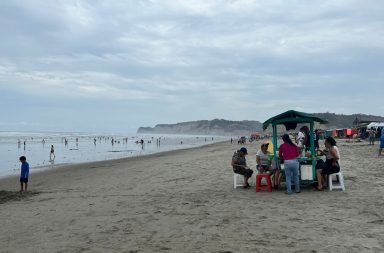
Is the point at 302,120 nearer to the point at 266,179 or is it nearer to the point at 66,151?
the point at 266,179

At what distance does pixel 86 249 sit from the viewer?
593cm

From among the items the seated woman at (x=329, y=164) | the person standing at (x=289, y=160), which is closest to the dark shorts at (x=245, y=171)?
the person standing at (x=289, y=160)

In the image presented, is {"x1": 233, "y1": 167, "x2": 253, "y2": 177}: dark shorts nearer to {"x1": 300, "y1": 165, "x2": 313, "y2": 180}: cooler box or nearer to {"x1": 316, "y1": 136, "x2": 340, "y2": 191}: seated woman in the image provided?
{"x1": 300, "y1": 165, "x2": 313, "y2": 180}: cooler box

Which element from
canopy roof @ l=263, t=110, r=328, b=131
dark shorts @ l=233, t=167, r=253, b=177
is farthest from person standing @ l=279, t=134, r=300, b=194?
dark shorts @ l=233, t=167, r=253, b=177

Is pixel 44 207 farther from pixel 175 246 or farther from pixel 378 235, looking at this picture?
pixel 378 235

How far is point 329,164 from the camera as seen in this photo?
10.3 m

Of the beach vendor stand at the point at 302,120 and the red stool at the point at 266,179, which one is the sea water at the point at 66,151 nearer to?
the red stool at the point at 266,179

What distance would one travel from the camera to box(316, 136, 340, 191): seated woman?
10.2 m

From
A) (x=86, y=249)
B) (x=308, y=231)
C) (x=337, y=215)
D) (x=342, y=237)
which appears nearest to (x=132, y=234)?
(x=86, y=249)

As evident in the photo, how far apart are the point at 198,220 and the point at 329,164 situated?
4.65 meters

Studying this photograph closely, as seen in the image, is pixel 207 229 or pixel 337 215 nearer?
pixel 207 229

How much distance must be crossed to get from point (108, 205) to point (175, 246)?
13.2ft

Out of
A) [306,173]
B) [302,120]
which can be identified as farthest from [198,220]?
[302,120]

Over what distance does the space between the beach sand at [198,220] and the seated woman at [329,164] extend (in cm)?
41
